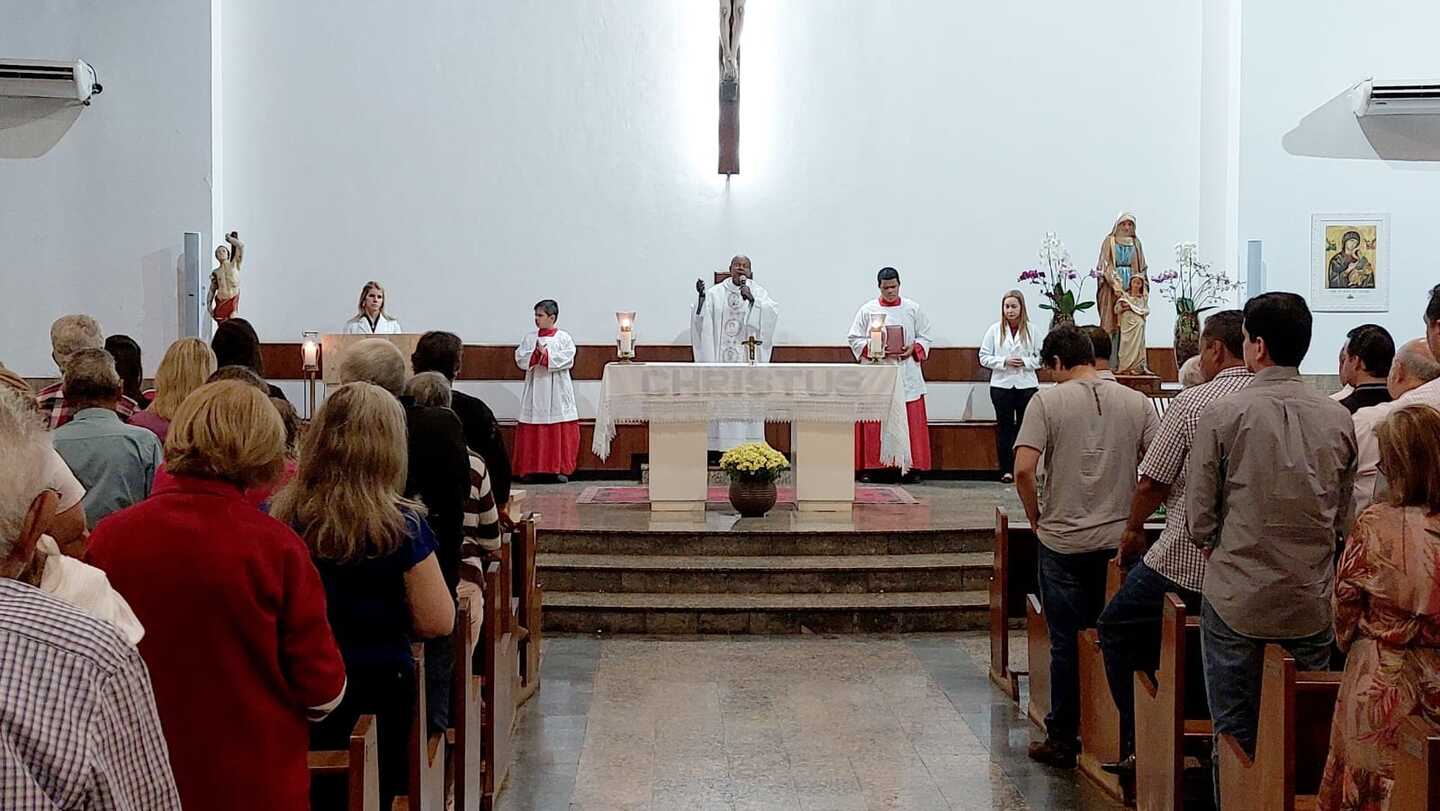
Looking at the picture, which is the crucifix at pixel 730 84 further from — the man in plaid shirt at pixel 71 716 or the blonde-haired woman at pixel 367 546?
the man in plaid shirt at pixel 71 716

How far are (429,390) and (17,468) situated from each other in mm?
2704

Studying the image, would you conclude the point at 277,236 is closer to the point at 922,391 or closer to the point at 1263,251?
the point at 922,391

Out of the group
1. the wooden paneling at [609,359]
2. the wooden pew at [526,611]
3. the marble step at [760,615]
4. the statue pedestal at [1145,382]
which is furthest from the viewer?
the wooden paneling at [609,359]

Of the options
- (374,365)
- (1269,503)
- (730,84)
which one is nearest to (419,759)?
→ (374,365)

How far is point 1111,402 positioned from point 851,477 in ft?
13.2

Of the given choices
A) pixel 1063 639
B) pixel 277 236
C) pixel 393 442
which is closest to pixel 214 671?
pixel 393 442

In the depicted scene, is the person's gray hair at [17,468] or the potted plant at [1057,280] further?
the potted plant at [1057,280]

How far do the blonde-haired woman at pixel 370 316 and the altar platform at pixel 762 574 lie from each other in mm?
3283

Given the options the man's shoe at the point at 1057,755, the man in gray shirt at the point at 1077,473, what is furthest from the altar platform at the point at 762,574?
the man in gray shirt at the point at 1077,473

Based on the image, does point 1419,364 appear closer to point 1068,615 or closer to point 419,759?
point 1068,615

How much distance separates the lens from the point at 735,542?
775cm

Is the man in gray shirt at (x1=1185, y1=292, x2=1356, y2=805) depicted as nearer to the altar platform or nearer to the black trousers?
the altar platform

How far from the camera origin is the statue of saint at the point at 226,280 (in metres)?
10.7

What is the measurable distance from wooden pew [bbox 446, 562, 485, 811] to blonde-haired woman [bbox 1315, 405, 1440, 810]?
2202mm
